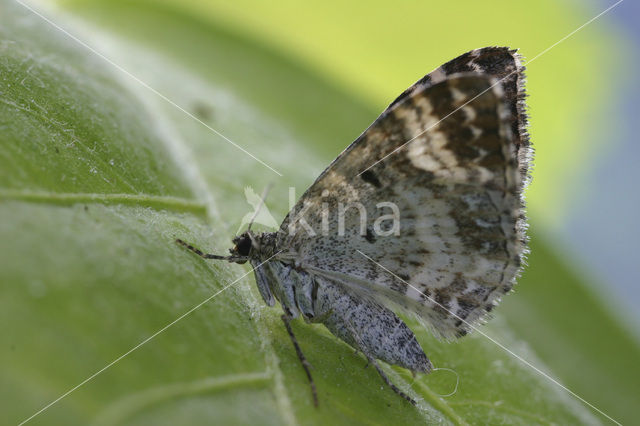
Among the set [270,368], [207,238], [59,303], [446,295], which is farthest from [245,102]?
[59,303]

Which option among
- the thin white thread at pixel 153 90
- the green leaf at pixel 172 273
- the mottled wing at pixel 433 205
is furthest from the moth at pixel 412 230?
the thin white thread at pixel 153 90

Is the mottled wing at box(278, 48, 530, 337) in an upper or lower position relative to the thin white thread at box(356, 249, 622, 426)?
upper

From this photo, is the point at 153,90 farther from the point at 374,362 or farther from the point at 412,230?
the point at 374,362

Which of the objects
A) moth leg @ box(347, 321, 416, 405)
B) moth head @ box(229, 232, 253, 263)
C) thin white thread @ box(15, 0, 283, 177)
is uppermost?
thin white thread @ box(15, 0, 283, 177)

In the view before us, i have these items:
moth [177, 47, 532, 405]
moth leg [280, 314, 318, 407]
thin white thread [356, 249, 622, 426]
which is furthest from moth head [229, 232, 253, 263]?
thin white thread [356, 249, 622, 426]

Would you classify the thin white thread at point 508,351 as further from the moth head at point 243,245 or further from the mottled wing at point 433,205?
the moth head at point 243,245

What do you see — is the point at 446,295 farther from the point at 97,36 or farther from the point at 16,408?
the point at 97,36

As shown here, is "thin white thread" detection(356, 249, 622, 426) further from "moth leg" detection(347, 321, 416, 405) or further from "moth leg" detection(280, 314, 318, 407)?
"moth leg" detection(280, 314, 318, 407)
